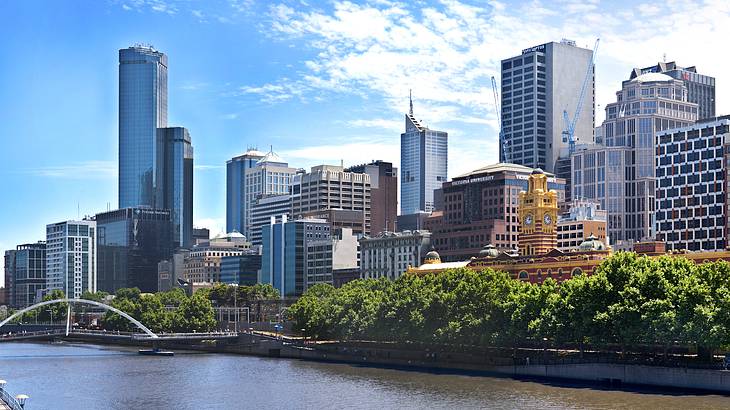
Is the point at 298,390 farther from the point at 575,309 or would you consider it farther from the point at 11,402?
the point at 11,402

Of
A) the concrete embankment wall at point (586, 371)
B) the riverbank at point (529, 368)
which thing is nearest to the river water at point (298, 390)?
the riverbank at point (529, 368)

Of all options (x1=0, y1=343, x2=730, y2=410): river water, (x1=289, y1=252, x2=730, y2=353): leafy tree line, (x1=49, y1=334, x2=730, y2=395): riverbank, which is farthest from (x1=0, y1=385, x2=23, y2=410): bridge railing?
(x1=289, y1=252, x2=730, y2=353): leafy tree line

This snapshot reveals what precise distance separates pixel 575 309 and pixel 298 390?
37.0 m

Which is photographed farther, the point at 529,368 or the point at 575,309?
the point at 529,368

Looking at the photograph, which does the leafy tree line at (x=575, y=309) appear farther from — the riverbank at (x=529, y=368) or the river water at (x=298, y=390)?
the river water at (x=298, y=390)

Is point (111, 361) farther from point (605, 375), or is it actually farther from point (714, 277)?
point (714, 277)

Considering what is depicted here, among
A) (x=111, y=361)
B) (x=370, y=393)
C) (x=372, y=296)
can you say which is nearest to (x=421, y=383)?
(x=370, y=393)

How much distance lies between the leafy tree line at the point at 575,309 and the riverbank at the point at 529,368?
289 centimetres

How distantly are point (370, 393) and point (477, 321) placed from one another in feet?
105

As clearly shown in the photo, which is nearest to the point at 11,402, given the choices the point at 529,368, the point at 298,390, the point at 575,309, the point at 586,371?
the point at 298,390

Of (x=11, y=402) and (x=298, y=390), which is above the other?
(x=11, y=402)

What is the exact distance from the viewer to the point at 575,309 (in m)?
138

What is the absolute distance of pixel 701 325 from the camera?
4818 inches

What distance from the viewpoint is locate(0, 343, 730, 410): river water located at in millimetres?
116562
